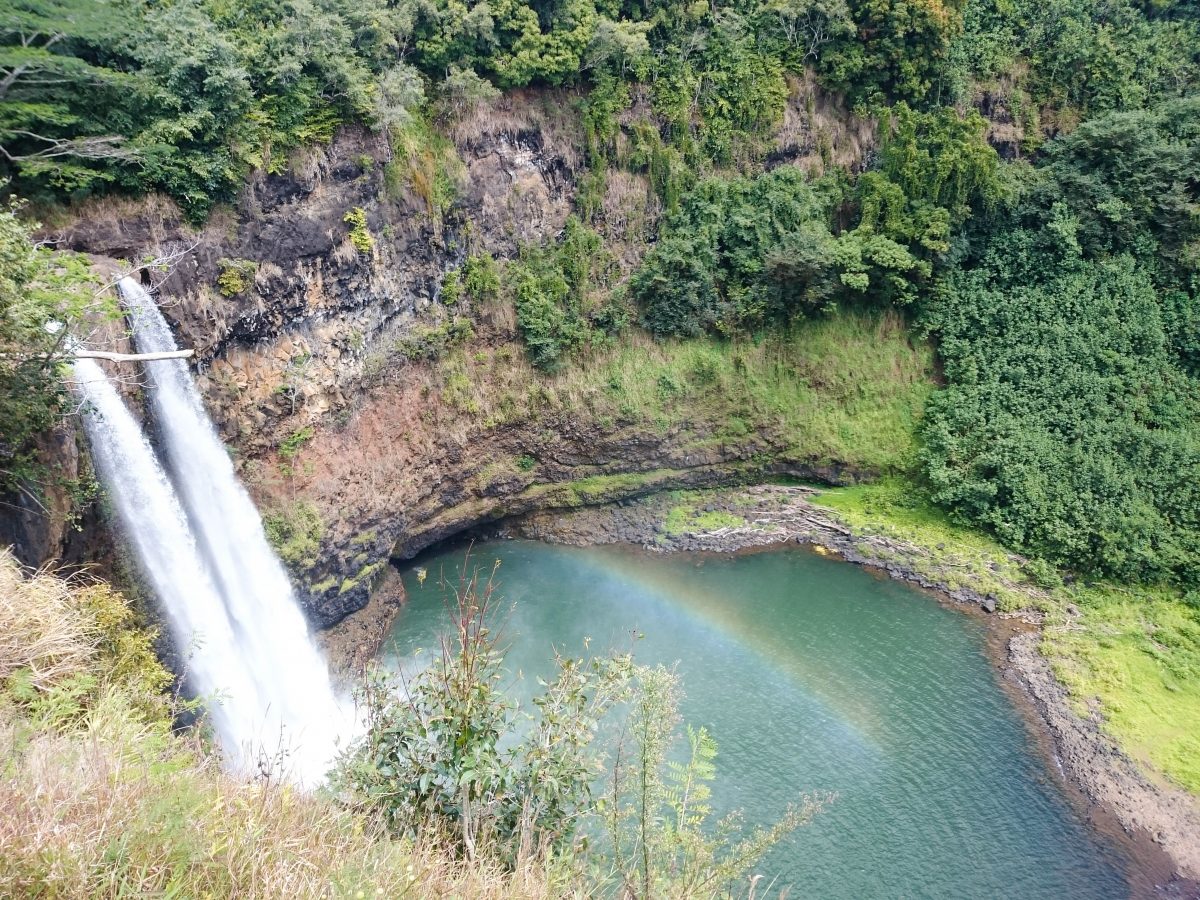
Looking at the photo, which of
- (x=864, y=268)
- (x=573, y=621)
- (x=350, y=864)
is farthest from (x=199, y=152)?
(x=864, y=268)

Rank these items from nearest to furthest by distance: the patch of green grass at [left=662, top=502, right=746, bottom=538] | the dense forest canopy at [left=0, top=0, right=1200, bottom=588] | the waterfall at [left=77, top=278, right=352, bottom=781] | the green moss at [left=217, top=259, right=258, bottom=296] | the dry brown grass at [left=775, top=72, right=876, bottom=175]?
the waterfall at [left=77, top=278, right=352, bottom=781] → the green moss at [left=217, top=259, right=258, bottom=296] → the dense forest canopy at [left=0, top=0, right=1200, bottom=588] → the patch of green grass at [left=662, top=502, right=746, bottom=538] → the dry brown grass at [left=775, top=72, right=876, bottom=175]

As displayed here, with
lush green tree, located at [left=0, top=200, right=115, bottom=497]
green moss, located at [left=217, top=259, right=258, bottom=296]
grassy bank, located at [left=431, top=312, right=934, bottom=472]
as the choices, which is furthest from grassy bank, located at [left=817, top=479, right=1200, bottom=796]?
lush green tree, located at [left=0, top=200, right=115, bottom=497]

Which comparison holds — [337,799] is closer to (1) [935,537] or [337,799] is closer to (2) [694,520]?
(2) [694,520]

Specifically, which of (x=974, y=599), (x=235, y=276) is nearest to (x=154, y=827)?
(x=235, y=276)

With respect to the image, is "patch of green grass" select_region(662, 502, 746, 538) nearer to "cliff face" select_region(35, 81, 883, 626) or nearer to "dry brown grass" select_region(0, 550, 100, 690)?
"cliff face" select_region(35, 81, 883, 626)

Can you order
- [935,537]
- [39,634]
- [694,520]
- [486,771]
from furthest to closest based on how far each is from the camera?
[694,520]
[935,537]
[39,634]
[486,771]
